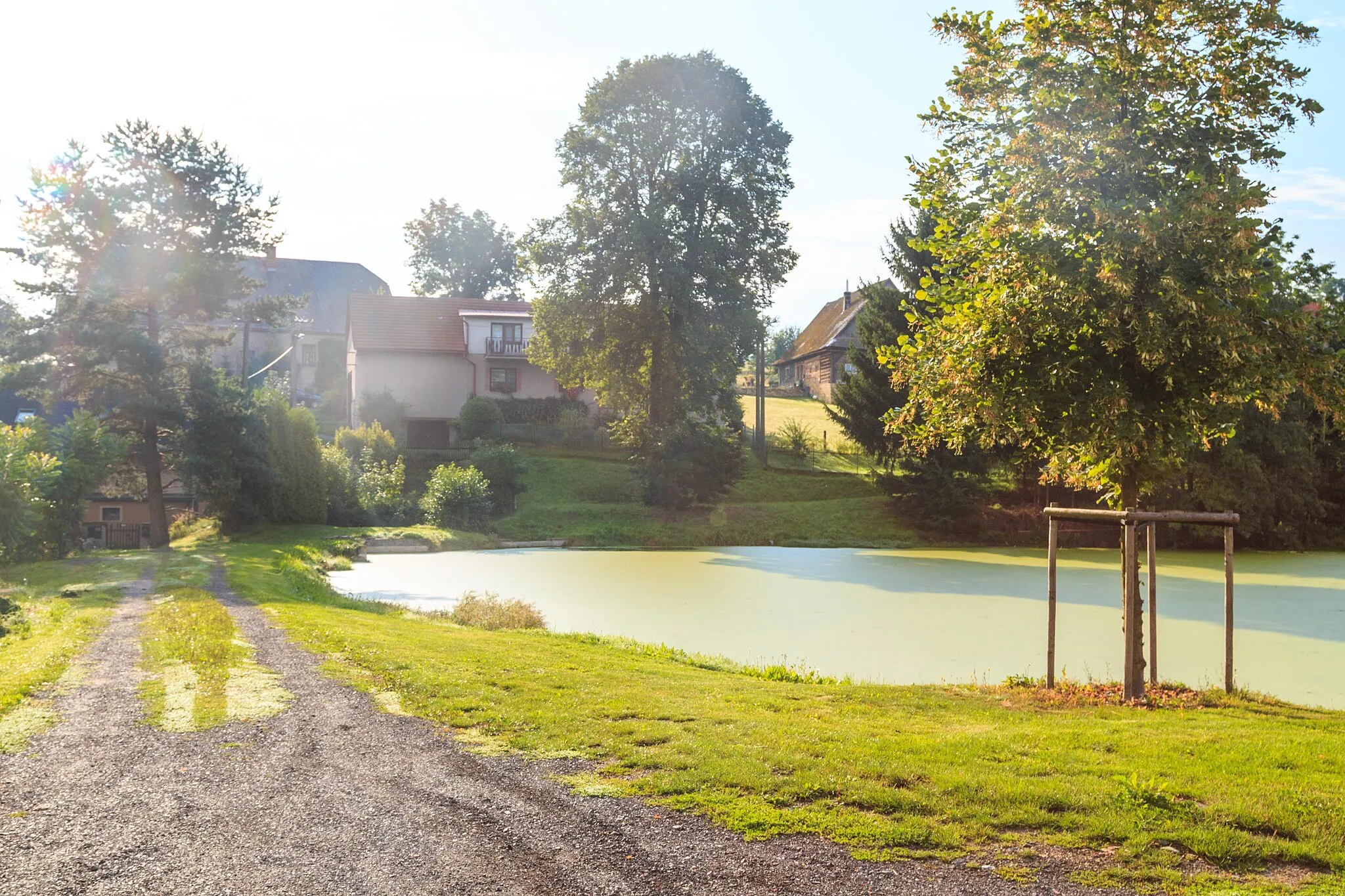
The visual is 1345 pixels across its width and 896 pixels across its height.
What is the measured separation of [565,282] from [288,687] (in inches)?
1120

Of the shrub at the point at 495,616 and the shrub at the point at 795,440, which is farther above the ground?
the shrub at the point at 795,440

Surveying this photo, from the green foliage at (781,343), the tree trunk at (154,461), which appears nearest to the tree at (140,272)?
the tree trunk at (154,461)

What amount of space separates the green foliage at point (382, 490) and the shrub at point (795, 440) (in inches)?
623

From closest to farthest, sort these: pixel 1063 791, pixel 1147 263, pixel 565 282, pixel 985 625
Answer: pixel 1063 791, pixel 1147 263, pixel 985 625, pixel 565 282

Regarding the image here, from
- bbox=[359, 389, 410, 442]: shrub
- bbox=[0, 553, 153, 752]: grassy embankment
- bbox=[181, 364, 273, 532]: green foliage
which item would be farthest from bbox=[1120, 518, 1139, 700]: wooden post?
bbox=[359, 389, 410, 442]: shrub

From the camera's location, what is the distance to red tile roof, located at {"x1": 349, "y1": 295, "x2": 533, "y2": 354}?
1905 inches

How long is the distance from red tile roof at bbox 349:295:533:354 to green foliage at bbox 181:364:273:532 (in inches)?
691

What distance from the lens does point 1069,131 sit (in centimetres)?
913

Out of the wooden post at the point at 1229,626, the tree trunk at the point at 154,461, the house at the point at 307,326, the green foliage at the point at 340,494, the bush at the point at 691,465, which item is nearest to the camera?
the wooden post at the point at 1229,626

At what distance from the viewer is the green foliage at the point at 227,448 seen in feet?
96.0

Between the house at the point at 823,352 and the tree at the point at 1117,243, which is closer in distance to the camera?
the tree at the point at 1117,243

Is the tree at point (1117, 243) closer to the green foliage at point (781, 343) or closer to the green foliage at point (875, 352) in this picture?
the green foliage at point (875, 352)

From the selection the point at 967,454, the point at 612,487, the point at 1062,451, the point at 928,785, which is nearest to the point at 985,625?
the point at 1062,451

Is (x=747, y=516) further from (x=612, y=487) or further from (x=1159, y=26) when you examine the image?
(x=1159, y=26)
